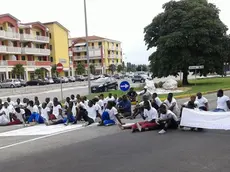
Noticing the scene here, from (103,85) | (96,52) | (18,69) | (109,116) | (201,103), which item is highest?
(96,52)

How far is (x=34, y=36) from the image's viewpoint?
72.9m

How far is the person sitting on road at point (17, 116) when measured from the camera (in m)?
15.7

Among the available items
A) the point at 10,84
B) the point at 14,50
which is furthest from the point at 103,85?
the point at 14,50

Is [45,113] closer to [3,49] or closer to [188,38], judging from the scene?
[188,38]

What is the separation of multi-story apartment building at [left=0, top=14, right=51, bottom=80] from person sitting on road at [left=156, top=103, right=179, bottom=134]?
180 ft

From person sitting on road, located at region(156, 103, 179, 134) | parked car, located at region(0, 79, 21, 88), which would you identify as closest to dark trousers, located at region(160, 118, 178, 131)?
person sitting on road, located at region(156, 103, 179, 134)

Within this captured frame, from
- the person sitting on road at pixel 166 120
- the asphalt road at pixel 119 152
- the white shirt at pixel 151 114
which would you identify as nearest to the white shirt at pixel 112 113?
the asphalt road at pixel 119 152

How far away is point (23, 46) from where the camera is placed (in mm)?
70875

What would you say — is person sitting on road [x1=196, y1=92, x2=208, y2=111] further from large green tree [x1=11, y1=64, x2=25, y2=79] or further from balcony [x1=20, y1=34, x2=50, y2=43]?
balcony [x1=20, y1=34, x2=50, y2=43]

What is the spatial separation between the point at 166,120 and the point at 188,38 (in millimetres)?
23249

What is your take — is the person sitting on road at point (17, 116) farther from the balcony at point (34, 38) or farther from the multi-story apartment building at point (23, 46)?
the balcony at point (34, 38)

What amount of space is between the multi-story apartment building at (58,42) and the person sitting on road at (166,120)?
230ft

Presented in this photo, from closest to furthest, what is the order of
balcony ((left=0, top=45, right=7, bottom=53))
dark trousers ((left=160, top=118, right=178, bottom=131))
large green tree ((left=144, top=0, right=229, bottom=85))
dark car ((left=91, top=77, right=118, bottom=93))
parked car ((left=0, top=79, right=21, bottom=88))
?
dark trousers ((left=160, top=118, right=178, bottom=131)) < dark car ((left=91, top=77, right=118, bottom=93)) < large green tree ((left=144, top=0, right=229, bottom=85)) < parked car ((left=0, top=79, right=21, bottom=88)) < balcony ((left=0, top=45, right=7, bottom=53))

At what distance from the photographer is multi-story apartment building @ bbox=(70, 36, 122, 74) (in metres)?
109
